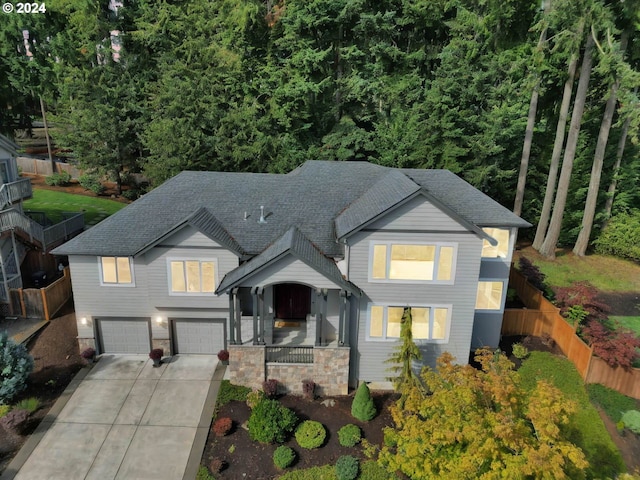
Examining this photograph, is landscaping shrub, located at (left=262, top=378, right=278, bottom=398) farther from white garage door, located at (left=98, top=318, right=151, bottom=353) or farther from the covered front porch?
white garage door, located at (left=98, top=318, right=151, bottom=353)

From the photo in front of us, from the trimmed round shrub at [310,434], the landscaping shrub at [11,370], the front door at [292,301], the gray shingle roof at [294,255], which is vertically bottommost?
the trimmed round shrub at [310,434]

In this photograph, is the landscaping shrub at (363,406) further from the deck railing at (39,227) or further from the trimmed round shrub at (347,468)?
the deck railing at (39,227)

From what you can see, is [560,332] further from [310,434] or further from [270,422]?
[270,422]

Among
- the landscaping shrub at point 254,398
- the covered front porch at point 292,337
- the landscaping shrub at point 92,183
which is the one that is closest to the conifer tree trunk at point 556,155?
the covered front porch at point 292,337

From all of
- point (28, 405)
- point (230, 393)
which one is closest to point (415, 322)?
point (230, 393)

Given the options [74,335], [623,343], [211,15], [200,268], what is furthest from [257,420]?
[211,15]

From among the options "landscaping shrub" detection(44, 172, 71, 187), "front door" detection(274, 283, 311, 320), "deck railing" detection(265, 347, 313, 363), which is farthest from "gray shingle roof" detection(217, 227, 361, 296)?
"landscaping shrub" detection(44, 172, 71, 187)

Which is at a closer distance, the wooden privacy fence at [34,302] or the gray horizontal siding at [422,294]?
the gray horizontal siding at [422,294]
